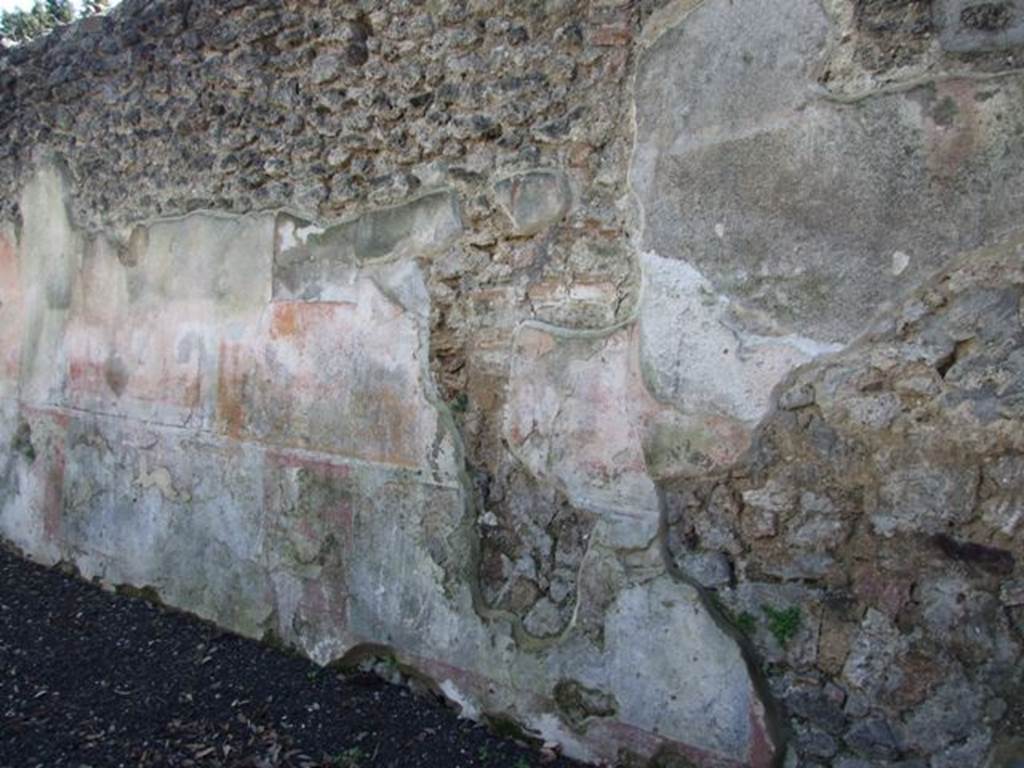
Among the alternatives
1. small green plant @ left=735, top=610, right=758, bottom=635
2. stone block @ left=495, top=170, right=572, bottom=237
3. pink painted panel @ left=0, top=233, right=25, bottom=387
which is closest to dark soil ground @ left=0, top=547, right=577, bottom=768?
small green plant @ left=735, top=610, right=758, bottom=635

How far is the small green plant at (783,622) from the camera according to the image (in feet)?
7.55

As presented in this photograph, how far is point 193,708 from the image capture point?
314cm

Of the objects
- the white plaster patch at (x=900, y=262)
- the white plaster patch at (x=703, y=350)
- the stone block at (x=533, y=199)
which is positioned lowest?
the white plaster patch at (x=703, y=350)

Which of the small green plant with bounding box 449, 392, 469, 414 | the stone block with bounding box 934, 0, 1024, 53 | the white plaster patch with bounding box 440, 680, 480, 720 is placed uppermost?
the stone block with bounding box 934, 0, 1024, 53

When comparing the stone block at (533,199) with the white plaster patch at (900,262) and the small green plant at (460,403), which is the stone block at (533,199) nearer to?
the small green plant at (460,403)

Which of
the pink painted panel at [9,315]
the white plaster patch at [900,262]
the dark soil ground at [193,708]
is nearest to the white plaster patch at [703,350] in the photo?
the white plaster patch at [900,262]

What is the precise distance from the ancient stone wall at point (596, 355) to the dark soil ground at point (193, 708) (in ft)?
0.44

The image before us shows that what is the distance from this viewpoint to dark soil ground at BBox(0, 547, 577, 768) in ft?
9.24

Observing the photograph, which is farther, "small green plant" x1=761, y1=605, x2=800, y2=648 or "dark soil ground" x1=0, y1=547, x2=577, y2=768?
"dark soil ground" x1=0, y1=547, x2=577, y2=768

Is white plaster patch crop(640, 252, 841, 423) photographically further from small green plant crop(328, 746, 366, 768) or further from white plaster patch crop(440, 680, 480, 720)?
small green plant crop(328, 746, 366, 768)

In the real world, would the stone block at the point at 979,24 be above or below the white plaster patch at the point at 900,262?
above

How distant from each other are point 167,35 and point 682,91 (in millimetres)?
2352

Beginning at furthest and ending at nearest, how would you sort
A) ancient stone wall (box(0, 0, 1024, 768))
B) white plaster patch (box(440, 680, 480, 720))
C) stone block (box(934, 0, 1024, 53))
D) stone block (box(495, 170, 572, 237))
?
white plaster patch (box(440, 680, 480, 720)) < stone block (box(495, 170, 572, 237)) < ancient stone wall (box(0, 0, 1024, 768)) < stone block (box(934, 0, 1024, 53))

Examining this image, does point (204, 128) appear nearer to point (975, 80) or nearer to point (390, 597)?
point (390, 597)
